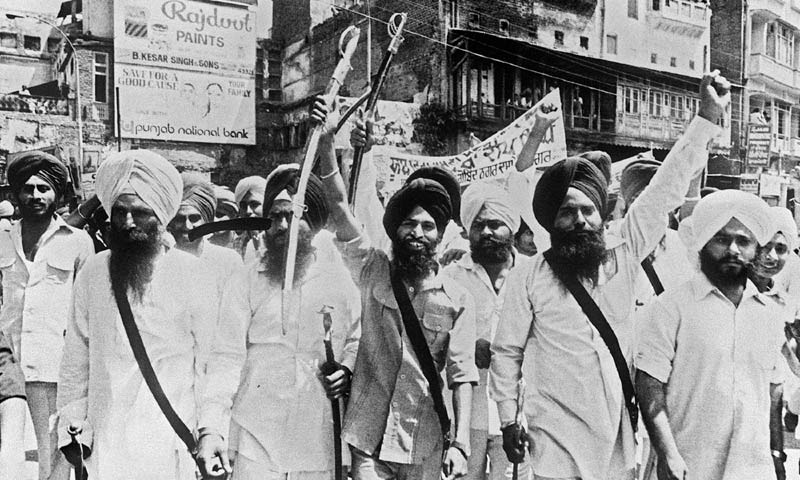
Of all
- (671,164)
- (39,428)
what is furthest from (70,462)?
(671,164)

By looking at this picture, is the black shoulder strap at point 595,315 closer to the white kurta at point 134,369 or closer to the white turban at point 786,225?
the white turban at point 786,225

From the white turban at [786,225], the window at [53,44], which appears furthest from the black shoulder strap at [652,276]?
the window at [53,44]

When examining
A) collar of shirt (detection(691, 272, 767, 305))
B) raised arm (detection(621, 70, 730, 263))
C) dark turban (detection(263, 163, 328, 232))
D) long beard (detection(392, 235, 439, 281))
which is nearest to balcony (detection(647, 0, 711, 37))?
raised arm (detection(621, 70, 730, 263))

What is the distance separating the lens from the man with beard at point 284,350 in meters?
3.70

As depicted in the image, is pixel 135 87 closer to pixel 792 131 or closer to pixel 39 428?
pixel 39 428

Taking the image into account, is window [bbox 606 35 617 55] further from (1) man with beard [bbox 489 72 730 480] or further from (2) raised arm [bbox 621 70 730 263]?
(1) man with beard [bbox 489 72 730 480]

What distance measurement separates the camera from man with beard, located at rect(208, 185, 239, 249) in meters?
3.81

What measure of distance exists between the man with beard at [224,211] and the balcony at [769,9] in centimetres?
283

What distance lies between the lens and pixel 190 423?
3.69 m

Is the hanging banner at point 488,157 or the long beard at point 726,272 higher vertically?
the hanging banner at point 488,157

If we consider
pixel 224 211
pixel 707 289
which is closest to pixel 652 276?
pixel 707 289

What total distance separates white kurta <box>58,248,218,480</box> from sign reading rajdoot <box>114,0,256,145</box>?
23.7 inches

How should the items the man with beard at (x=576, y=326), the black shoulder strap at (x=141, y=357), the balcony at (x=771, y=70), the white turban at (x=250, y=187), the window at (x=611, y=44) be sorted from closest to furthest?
the black shoulder strap at (x=141, y=357) → the man with beard at (x=576, y=326) → the white turban at (x=250, y=187) → the window at (x=611, y=44) → the balcony at (x=771, y=70)

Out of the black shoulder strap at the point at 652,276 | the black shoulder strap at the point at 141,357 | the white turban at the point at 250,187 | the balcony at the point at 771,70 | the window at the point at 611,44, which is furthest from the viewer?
the balcony at the point at 771,70
